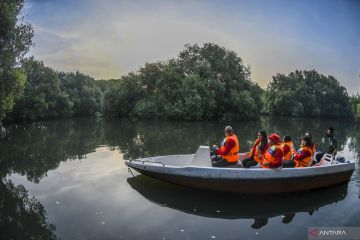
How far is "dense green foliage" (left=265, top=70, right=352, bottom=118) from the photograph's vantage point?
212ft

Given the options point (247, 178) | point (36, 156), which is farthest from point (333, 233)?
point (36, 156)

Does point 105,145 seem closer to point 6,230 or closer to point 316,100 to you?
point 6,230

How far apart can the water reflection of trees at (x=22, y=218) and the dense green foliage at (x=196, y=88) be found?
33.1 m

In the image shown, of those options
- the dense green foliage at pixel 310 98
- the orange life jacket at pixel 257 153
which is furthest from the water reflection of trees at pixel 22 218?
the dense green foliage at pixel 310 98

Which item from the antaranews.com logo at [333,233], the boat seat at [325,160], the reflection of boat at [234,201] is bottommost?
the antaranews.com logo at [333,233]

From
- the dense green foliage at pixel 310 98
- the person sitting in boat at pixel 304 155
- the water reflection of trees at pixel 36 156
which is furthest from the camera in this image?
the dense green foliage at pixel 310 98

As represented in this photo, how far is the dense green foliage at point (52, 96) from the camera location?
136ft

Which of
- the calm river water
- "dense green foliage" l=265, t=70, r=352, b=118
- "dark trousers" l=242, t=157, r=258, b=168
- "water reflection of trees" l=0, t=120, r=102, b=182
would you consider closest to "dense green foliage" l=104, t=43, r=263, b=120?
"dense green foliage" l=265, t=70, r=352, b=118

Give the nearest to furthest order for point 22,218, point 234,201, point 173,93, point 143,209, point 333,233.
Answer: point 333,233 → point 22,218 → point 143,209 → point 234,201 → point 173,93

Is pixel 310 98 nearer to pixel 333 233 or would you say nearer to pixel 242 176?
pixel 242 176

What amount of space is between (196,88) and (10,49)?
26.5 m

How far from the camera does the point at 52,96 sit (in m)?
47.2

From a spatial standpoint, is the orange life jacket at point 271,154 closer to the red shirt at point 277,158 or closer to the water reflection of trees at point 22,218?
the red shirt at point 277,158

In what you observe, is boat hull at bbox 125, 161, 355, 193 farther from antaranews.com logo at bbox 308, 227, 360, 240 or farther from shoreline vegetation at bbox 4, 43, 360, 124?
shoreline vegetation at bbox 4, 43, 360, 124
